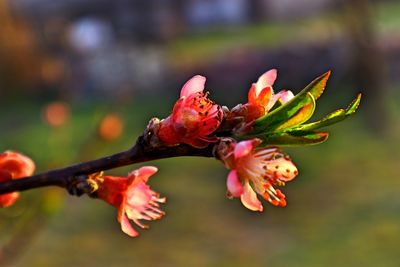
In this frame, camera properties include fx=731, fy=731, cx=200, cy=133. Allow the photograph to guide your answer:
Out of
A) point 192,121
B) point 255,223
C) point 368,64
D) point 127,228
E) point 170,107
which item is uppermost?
point 192,121

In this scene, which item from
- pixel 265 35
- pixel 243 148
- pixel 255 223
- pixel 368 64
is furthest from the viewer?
pixel 265 35

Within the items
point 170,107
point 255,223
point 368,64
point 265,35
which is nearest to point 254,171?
point 255,223

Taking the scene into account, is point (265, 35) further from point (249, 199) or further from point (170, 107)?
point (249, 199)

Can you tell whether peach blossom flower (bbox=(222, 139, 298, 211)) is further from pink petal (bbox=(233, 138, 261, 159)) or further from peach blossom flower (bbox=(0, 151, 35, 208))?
peach blossom flower (bbox=(0, 151, 35, 208))

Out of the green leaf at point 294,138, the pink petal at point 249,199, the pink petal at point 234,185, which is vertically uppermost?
the green leaf at point 294,138

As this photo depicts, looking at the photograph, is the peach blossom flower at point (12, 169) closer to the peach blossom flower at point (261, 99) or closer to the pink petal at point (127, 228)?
the pink petal at point (127, 228)

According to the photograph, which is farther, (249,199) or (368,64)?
(368,64)

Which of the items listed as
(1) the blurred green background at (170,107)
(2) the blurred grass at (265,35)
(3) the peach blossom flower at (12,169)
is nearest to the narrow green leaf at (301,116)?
(3) the peach blossom flower at (12,169)

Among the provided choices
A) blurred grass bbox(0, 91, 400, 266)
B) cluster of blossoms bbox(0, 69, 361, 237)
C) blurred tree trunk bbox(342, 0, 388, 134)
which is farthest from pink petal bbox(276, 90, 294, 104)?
blurred tree trunk bbox(342, 0, 388, 134)
